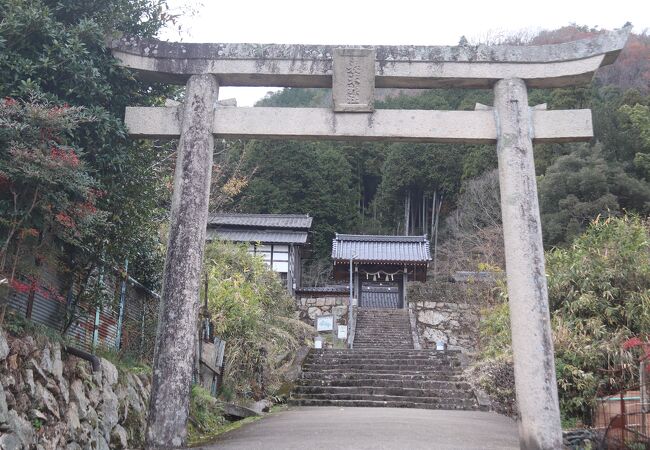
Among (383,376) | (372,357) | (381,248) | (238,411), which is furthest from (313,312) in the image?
(238,411)

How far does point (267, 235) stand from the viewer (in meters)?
29.6

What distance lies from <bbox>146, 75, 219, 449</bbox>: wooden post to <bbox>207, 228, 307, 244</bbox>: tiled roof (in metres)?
21.8

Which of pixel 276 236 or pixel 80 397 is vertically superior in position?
pixel 276 236

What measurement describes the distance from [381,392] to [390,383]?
1.91ft

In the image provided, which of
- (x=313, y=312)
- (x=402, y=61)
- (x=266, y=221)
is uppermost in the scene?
(x=266, y=221)

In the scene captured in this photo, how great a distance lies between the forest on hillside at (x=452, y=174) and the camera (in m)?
24.0

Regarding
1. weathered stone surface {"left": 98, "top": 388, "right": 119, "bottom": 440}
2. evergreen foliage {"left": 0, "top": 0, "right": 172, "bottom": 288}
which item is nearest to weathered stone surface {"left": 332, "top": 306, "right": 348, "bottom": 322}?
evergreen foliage {"left": 0, "top": 0, "right": 172, "bottom": 288}

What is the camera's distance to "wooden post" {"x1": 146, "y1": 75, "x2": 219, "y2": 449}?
638 cm

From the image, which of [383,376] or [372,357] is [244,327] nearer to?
[383,376]

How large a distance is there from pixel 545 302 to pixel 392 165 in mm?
34106

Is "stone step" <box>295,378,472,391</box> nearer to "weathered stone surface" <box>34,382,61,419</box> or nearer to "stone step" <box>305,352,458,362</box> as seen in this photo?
"stone step" <box>305,352,458,362</box>

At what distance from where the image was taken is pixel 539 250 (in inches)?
268

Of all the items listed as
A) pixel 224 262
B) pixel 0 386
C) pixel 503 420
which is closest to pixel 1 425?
pixel 0 386

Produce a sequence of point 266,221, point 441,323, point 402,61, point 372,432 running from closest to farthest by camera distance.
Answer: point 402,61 < point 372,432 < point 441,323 < point 266,221
